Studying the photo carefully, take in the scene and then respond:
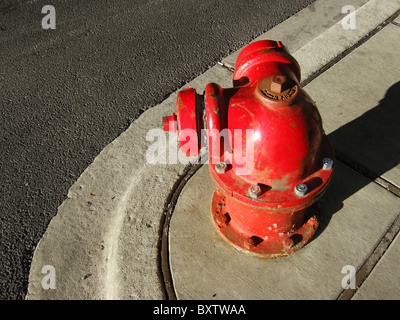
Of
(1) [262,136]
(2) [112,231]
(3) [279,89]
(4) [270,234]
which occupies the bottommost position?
(2) [112,231]

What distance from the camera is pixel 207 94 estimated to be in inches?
65.5

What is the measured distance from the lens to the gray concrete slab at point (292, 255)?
210 cm

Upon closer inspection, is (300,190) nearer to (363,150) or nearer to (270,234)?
(270,234)

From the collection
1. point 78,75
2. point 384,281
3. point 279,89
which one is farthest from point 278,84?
point 78,75

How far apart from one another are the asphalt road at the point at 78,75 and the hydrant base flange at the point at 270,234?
4.21 ft

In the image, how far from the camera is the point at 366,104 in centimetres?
288

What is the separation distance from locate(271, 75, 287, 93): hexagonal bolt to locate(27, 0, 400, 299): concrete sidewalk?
1.07m

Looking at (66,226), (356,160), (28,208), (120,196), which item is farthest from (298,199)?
(28,208)

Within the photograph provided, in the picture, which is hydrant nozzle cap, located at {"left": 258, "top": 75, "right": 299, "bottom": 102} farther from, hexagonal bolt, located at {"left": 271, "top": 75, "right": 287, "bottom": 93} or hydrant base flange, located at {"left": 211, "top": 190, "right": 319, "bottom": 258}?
hydrant base flange, located at {"left": 211, "top": 190, "right": 319, "bottom": 258}

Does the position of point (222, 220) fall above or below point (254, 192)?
below

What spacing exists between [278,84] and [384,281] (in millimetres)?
1309
